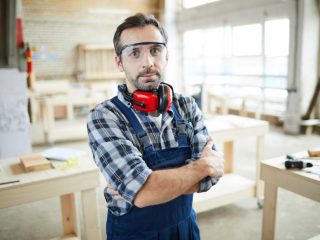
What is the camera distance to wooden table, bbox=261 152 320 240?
193 cm

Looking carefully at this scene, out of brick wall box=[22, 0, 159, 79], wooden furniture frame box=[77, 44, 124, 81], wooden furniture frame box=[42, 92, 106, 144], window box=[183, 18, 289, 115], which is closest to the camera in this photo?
wooden furniture frame box=[42, 92, 106, 144]

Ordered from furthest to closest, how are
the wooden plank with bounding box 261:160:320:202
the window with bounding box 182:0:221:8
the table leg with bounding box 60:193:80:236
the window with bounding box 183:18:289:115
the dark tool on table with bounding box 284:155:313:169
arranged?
the window with bounding box 182:0:221:8 < the window with bounding box 183:18:289:115 < the table leg with bounding box 60:193:80:236 < the dark tool on table with bounding box 284:155:313:169 < the wooden plank with bounding box 261:160:320:202

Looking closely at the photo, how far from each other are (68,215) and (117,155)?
1.56 m

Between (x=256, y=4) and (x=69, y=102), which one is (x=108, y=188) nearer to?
(x=69, y=102)

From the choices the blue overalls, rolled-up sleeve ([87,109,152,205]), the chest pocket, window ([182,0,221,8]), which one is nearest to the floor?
the blue overalls

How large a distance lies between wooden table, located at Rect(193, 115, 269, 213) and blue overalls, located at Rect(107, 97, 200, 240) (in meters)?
1.60

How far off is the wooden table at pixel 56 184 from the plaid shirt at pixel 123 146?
0.73m

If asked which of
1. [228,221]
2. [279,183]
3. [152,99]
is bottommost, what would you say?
[228,221]

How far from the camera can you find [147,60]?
149cm

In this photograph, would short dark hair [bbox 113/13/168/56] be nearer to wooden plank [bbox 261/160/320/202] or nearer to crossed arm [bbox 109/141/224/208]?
crossed arm [bbox 109/141/224/208]

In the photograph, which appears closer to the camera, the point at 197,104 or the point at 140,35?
the point at 140,35

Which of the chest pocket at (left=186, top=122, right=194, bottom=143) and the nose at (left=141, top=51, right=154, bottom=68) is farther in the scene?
the chest pocket at (left=186, top=122, right=194, bottom=143)

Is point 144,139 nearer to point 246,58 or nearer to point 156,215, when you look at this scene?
point 156,215

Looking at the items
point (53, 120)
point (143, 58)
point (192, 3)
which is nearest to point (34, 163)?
point (143, 58)
